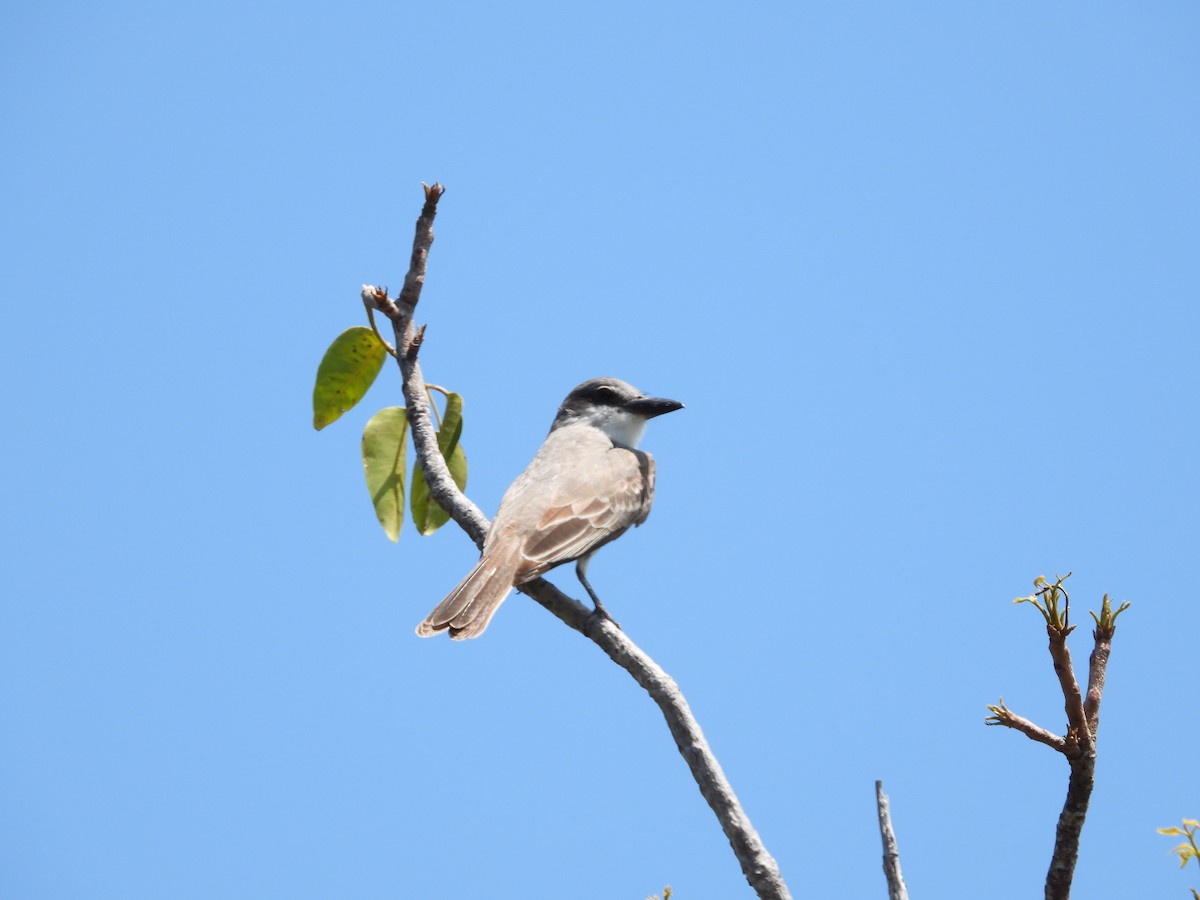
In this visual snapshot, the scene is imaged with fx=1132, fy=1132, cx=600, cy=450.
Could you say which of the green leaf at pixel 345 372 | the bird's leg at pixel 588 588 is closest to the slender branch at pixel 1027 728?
the bird's leg at pixel 588 588

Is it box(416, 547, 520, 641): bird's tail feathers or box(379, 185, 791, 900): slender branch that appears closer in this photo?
box(379, 185, 791, 900): slender branch

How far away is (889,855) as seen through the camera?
358 centimetres

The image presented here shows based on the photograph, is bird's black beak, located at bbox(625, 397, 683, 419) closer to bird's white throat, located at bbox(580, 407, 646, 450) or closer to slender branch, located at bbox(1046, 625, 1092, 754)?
bird's white throat, located at bbox(580, 407, 646, 450)

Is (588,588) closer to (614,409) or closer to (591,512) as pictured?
(591,512)

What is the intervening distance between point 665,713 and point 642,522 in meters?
3.70

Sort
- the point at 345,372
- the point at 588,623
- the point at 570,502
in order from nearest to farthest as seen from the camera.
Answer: the point at 588,623 < the point at 345,372 < the point at 570,502

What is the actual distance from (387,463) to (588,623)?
1.51 m

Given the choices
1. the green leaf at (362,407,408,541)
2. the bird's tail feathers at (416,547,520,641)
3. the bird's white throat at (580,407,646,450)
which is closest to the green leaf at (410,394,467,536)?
the green leaf at (362,407,408,541)

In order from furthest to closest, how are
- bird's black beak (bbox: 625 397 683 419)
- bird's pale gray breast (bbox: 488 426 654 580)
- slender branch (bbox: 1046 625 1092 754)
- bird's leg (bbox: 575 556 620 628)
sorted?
bird's black beak (bbox: 625 397 683 419) < bird's pale gray breast (bbox: 488 426 654 580) < bird's leg (bbox: 575 556 620 628) < slender branch (bbox: 1046 625 1092 754)

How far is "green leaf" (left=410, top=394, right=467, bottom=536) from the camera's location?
621 centimetres

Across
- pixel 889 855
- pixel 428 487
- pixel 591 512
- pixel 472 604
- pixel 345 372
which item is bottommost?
pixel 889 855

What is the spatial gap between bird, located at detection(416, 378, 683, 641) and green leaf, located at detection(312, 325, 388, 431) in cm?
113

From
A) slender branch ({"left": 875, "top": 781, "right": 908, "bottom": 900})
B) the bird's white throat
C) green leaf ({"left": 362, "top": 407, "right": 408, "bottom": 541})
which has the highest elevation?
the bird's white throat

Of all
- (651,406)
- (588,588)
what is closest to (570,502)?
(588,588)
